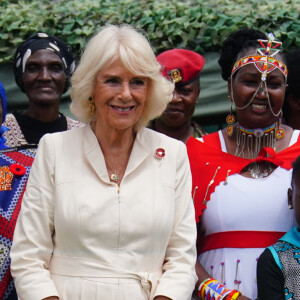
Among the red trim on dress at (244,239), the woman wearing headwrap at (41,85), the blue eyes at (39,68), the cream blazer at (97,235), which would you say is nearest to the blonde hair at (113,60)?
the cream blazer at (97,235)

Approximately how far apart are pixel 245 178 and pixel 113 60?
1042 millimetres

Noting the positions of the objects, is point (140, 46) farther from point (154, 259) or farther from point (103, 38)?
point (154, 259)

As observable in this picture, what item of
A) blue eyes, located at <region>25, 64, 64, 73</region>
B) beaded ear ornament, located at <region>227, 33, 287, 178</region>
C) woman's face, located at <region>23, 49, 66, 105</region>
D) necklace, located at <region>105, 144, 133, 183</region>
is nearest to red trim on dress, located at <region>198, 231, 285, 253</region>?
beaded ear ornament, located at <region>227, 33, 287, 178</region>

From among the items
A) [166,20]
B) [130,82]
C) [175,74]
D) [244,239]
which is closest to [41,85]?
[175,74]

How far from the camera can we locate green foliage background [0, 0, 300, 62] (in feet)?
20.0

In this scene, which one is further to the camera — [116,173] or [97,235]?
[116,173]

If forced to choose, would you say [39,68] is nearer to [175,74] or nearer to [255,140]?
[175,74]

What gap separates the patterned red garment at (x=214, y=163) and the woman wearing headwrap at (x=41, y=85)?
1.15 m

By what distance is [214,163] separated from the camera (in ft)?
14.0

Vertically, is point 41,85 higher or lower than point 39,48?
lower

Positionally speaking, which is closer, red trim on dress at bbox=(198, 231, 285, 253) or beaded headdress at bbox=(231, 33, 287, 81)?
red trim on dress at bbox=(198, 231, 285, 253)

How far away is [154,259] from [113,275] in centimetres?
22

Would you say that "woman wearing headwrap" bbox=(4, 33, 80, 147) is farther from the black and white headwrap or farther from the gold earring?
the gold earring

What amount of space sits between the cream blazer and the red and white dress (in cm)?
45
